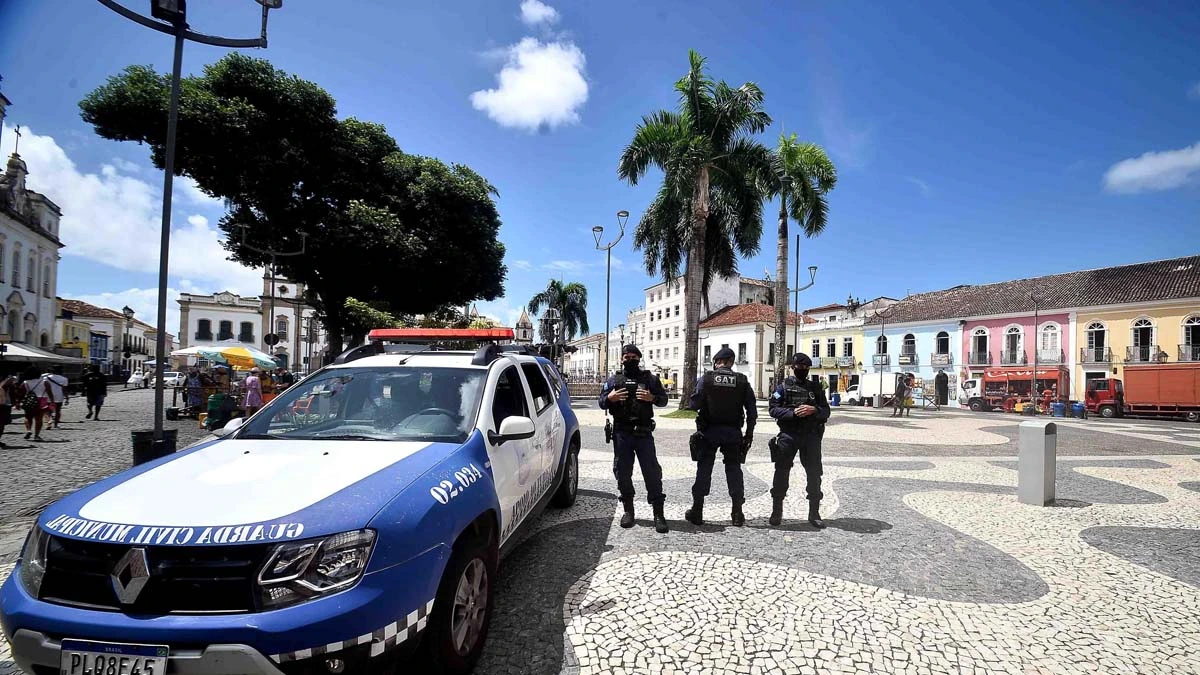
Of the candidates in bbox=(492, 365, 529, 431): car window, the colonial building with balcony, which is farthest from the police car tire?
the colonial building with balcony

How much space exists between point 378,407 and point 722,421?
10.4 feet

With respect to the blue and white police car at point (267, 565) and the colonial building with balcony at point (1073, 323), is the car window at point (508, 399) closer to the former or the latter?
→ the blue and white police car at point (267, 565)

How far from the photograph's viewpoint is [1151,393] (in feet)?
95.9

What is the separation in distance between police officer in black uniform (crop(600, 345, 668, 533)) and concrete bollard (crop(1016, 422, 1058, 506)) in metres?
4.58

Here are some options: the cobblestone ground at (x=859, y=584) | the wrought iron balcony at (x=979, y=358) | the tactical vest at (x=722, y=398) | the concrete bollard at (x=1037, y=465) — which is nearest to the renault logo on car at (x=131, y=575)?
the cobblestone ground at (x=859, y=584)

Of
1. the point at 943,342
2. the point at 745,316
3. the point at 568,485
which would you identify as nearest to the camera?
the point at 568,485

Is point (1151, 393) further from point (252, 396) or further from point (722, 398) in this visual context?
point (252, 396)

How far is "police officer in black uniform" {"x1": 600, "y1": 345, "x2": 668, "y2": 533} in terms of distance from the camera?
5320mm

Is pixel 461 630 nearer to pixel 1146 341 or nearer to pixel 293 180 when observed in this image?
pixel 293 180

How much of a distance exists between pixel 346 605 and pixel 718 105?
19.2 m

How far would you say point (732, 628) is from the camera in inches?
132

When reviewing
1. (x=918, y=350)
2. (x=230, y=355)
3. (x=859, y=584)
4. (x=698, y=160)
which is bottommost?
(x=859, y=584)

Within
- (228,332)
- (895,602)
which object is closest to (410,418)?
(895,602)

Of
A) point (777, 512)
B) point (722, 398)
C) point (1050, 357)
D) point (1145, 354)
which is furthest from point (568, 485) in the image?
A: point (1050, 357)
